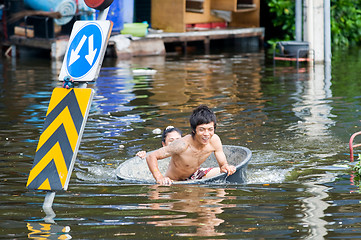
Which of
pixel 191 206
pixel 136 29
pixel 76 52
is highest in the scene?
pixel 136 29

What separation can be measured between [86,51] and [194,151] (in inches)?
87.2

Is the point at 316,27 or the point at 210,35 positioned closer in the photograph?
the point at 316,27

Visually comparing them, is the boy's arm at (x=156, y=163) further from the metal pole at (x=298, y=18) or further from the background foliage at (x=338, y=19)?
the background foliage at (x=338, y=19)

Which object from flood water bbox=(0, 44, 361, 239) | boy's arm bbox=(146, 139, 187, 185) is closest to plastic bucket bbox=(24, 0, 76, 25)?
flood water bbox=(0, 44, 361, 239)

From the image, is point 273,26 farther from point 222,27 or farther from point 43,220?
point 43,220

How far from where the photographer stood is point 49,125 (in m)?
5.80

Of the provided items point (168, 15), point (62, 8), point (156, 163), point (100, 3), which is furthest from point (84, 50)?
point (168, 15)

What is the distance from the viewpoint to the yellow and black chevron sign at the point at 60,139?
5539 mm

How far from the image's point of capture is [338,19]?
25.1 meters

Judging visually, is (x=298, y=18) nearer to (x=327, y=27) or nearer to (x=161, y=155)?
(x=327, y=27)

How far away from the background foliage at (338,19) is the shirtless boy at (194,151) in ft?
57.8

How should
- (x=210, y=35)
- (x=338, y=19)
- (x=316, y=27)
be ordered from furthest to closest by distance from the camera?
(x=338, y=19) → (x=210, y=35) → (x=316, y=27)

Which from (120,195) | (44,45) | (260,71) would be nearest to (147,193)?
(120,195)

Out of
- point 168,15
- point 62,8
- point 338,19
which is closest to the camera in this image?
point 62,8
